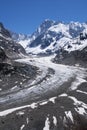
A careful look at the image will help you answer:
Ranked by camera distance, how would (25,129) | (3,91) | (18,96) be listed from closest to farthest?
(25,129), (18,96), (3,91)

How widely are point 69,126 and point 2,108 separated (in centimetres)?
2470

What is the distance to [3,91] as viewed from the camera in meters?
110

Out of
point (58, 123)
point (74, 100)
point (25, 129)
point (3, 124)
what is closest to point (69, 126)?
point (58, 123)

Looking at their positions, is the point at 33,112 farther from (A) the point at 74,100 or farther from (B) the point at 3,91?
(B) the point at 3,91

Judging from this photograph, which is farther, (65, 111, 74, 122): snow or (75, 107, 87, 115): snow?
(75, 107, 87, 115): snow

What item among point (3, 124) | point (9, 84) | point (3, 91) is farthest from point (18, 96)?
point (3, 124)

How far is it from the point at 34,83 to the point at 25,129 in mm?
59411

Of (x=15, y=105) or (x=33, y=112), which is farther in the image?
(x=15, y=105)

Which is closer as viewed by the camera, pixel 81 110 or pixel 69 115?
pixel 69 115

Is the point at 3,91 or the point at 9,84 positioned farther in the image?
the point at 9,84

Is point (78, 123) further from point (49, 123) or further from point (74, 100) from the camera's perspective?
point (74, 100)

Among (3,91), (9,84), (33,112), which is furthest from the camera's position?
(9,84)

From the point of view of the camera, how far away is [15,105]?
89688mm

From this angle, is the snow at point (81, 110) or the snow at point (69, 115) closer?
the snow at point (69, 115)
